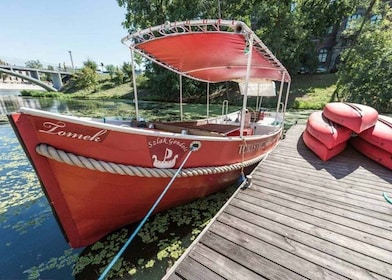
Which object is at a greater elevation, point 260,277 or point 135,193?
point 135,193

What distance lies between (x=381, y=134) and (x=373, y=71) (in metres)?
11.6

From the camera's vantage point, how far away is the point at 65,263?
2.56 m

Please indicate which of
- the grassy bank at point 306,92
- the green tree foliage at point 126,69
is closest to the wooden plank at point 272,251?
the grassy bank at point 306,92

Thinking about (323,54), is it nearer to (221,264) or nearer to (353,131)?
(353,131)

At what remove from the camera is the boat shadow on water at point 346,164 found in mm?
3690

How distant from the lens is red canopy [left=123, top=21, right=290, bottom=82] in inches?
107

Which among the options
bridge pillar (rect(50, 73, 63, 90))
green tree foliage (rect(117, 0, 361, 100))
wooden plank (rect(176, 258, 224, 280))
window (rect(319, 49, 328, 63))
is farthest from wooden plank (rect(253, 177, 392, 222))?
bridge pillar (rect(50, 73, 63, 90))

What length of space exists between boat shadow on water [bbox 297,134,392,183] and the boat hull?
2.27 meters

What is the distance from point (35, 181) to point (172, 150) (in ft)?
13.4

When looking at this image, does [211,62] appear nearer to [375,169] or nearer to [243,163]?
[243,163]

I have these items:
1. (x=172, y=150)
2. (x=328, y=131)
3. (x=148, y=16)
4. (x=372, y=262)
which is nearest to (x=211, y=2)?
(x=148, y=16)

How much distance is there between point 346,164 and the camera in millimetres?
4070

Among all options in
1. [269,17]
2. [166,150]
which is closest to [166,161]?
[166,150]

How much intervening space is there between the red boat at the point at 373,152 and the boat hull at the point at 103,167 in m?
3.28
